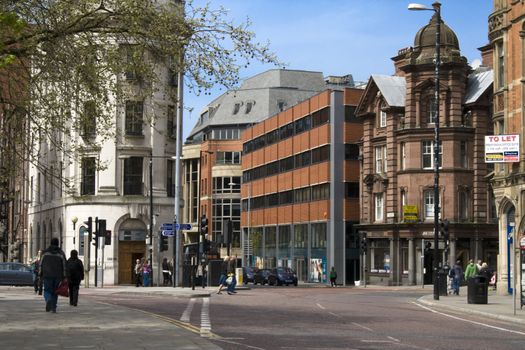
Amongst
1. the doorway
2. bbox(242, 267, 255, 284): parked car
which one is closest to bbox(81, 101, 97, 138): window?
the doorway

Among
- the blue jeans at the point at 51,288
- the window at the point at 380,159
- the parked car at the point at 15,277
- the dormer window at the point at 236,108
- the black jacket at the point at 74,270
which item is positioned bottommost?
the parked car at the point at 15,277

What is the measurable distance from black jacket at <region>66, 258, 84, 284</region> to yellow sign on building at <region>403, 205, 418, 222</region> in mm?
44977

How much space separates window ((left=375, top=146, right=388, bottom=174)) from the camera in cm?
7475

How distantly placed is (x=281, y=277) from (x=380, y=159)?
12323mm

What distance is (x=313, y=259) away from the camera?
277ft

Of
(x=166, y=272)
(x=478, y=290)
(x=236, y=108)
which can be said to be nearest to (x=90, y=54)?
(x=478, y=290)

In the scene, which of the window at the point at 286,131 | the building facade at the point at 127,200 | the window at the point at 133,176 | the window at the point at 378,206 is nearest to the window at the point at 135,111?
the building facade at the point at 127,200

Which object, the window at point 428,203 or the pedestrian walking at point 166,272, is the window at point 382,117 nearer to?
the window at point 428,203

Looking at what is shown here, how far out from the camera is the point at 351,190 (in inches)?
3221

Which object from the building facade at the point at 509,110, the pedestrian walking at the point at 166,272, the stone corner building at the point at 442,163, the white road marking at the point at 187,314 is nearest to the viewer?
the white road marking at the point at 187,314

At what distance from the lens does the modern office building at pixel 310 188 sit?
81438 millimetres

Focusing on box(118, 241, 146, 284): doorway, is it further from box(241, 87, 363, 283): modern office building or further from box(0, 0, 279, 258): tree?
box(0, 0, 279, 258): tree

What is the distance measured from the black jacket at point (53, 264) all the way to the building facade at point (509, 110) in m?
24.7

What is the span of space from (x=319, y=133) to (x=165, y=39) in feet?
209
